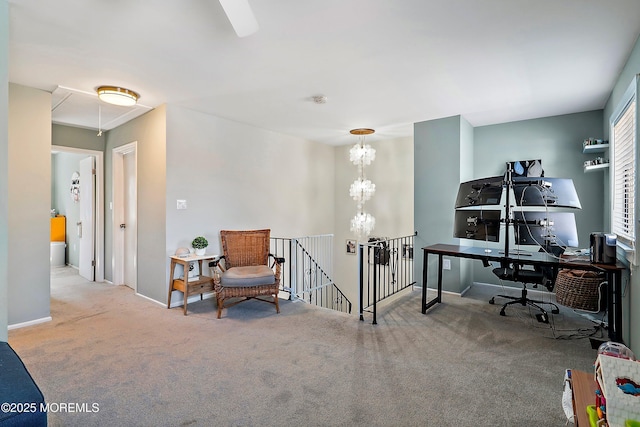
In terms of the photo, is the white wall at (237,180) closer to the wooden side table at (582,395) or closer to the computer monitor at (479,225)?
the computer monitor at (479,225)

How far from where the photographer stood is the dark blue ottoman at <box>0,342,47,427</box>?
107 cm

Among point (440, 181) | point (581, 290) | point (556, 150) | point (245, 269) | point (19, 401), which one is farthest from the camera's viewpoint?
point (440, 181)

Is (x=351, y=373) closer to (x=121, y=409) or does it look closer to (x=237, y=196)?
(x=121, y=409)

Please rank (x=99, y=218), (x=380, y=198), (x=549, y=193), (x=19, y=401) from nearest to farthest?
(x=19, y=401), (x=549, y=193), (x=99, y=218), (x=380, y=198)

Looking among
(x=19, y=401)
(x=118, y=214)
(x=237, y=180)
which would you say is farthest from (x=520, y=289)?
(x=118, y=214)

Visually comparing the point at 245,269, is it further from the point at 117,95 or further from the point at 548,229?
the point at 548,229

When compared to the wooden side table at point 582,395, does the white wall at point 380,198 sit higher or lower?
higher

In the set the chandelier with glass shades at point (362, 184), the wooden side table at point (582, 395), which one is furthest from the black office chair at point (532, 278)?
the chandelier with glass shades at point (362, 184)

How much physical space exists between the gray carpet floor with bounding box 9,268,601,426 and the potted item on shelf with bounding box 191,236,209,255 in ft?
2.34

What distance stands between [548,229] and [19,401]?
3640mm

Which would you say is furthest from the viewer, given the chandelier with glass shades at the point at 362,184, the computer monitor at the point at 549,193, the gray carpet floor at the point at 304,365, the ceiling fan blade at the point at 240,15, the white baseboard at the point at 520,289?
the chandelier with glass shades at the point at 362,184

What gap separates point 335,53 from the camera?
2.56 meters

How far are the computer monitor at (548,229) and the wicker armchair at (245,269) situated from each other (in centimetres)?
257

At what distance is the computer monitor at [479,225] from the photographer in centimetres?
304
